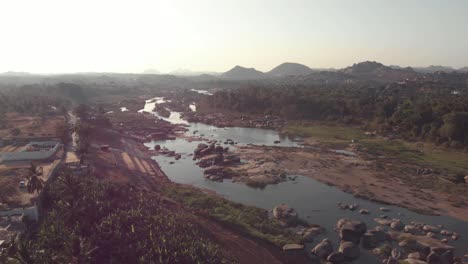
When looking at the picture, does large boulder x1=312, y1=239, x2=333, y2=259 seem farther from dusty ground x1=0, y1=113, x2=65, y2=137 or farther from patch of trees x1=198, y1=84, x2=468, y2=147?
dusty ground x1=0, y1=113, x2=65, y2=137

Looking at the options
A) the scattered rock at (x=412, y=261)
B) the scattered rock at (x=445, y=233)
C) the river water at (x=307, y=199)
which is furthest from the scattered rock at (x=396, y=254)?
the scattered rock at (x=445, y=233)

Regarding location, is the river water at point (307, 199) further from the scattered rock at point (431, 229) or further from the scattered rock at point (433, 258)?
the scattered rock at point (433, 258)

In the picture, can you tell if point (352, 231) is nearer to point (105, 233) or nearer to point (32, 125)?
point (105, 233)

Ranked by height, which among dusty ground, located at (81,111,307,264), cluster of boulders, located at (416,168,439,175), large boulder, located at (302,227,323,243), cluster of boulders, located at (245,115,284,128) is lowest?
dusty ground, located at (81,111,307,264)

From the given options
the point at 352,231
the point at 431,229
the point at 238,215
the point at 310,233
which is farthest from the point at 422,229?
the point at 238,215

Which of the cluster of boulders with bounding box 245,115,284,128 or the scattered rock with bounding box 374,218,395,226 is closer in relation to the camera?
the scattered rock with bounding box 374,218,395,226

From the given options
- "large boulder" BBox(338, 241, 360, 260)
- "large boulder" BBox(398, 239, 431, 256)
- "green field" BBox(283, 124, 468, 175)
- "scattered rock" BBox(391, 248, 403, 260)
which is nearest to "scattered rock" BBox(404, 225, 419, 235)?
"large boulder" BBox(398, 239, 431, 256)

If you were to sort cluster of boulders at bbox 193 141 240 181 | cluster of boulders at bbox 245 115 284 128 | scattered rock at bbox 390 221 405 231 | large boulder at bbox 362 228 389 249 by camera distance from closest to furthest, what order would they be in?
large boulder at bbox 362 228 389 249 < scattered rock at bbox 390 221 405 231 < cluster of boulders at bbox 193 141 240 181 < cluster of boulders at bbox 245 115 284 128
